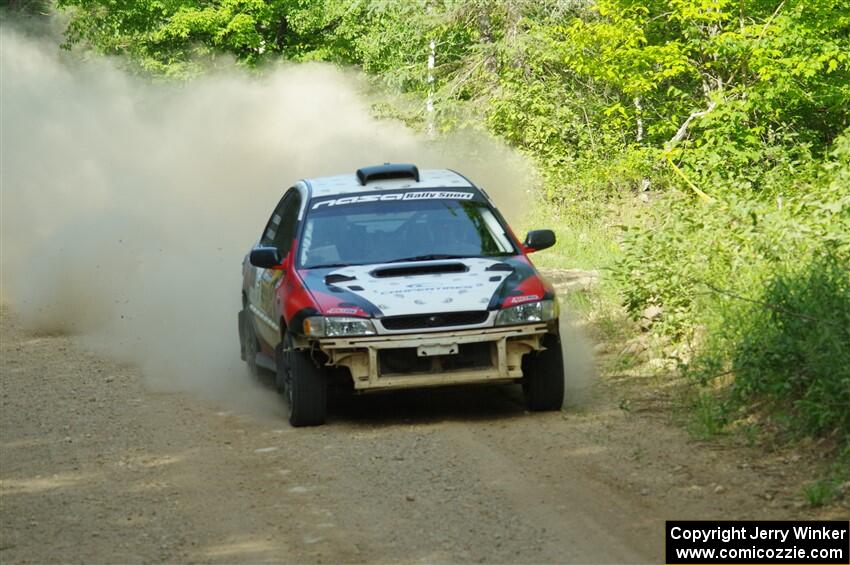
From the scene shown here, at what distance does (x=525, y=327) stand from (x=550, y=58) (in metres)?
19.6

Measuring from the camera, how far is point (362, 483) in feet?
27.8

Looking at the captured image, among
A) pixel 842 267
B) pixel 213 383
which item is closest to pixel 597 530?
pixel 842 267

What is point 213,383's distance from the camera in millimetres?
12977

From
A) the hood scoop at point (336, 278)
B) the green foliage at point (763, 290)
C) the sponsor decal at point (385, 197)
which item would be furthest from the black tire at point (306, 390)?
the green foliage at point (763, 290)

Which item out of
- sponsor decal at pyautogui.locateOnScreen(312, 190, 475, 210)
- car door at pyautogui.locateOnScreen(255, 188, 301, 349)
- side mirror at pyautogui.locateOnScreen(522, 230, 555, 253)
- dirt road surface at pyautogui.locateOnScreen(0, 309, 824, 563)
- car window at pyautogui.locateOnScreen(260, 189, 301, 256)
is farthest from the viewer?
car window at pyautogui.locateOnScreen(260, 189, 301, 256)

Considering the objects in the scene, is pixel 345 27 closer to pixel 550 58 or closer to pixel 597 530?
pixel 550 58

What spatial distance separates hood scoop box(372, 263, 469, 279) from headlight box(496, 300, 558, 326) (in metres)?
0.58

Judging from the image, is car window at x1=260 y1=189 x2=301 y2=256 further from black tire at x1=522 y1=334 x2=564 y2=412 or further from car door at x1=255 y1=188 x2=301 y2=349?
black tire at x1=522 y1=334 x2=564 y2=412

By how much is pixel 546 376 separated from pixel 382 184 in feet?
7.62

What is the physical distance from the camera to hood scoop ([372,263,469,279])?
34.2 feet

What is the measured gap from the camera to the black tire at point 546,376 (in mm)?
10297

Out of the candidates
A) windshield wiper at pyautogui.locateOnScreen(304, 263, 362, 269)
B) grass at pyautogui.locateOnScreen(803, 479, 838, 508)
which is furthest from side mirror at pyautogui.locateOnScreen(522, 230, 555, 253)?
grass at pyautogui.locateOnScreen(803, 479, 838, 508)

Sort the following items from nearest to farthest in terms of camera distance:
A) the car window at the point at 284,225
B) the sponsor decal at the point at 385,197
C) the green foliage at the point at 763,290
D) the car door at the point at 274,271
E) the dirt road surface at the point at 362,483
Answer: the dirt road surface at the point at 362,483, the green foliage at the point at 763,290, the car door at the point at 274,271, the sponsor decal at the point at 385,197, the car window at the point at 284,225

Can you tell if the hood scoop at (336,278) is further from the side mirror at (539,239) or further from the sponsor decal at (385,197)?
the side mirror at (539,239)
